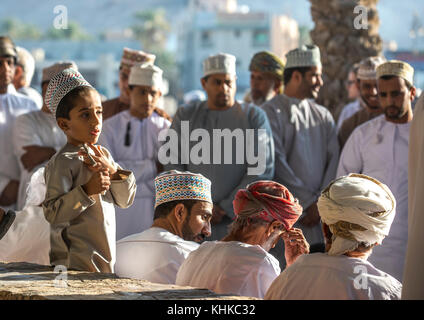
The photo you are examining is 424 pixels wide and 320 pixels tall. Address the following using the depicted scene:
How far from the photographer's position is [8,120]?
730 cm

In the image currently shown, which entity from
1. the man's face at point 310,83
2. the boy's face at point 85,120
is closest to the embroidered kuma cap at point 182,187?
the boy's face at point 85,120

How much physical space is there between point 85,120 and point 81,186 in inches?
12.7

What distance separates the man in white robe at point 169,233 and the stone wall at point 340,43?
5.76 m

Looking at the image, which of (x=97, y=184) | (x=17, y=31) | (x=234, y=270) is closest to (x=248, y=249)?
(x=234, y=270)

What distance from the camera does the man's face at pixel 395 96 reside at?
251 inches

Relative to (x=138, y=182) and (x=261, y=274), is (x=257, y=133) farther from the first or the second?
(x=261, y=274)

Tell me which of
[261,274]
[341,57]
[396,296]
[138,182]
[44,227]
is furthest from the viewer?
[341,57]

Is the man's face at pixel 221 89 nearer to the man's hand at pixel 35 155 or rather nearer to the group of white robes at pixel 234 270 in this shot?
the man's hand at pixel 35 155

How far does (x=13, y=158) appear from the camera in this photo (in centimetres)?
720

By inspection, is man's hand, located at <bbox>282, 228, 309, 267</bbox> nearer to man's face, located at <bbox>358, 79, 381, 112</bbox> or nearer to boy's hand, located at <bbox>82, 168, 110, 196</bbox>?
boy's hand, located at <bbox>82, 168, 110, 196</bbox>

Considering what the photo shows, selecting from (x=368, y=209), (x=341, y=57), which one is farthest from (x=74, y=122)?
(x=341, y=57)

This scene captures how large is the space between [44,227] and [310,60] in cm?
305

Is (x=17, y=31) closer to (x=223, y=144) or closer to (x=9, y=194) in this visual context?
(x=9, y=194)

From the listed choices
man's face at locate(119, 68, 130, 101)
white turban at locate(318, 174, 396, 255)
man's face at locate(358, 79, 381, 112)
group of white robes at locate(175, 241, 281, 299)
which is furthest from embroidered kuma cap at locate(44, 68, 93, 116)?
Result: man's face at locate(358, 79, 381, 112)
